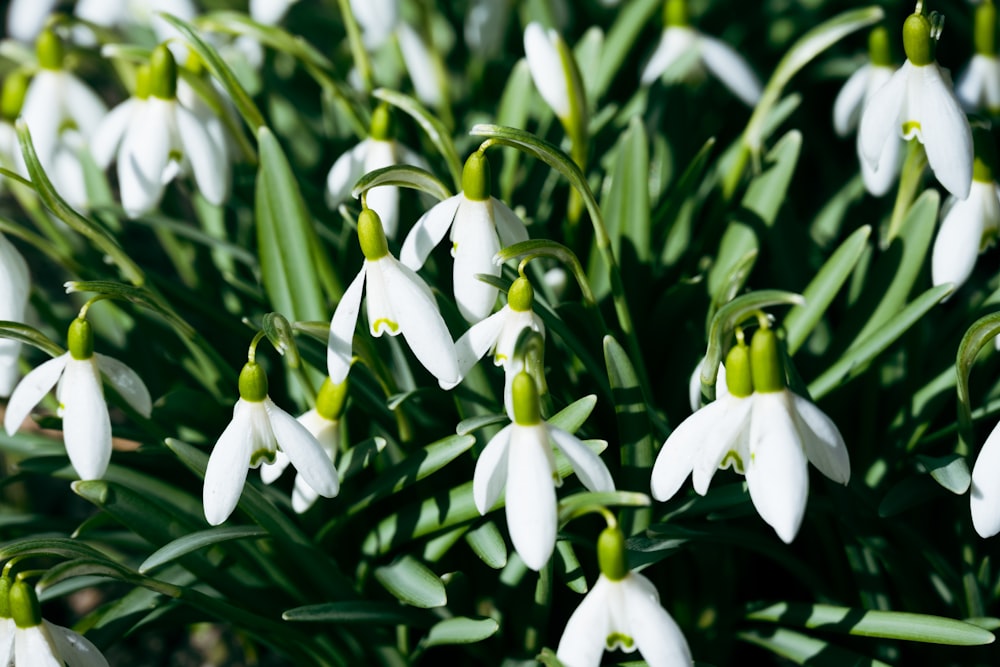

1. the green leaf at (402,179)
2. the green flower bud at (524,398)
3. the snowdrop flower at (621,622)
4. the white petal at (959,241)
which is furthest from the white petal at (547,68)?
the snowdrop flower at (621,622)

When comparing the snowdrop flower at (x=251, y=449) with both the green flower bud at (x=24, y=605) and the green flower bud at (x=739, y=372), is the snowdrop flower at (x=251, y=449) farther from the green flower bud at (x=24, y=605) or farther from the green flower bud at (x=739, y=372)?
the green flower bud at (x=739, y=372)

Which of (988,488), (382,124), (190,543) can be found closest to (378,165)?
(382,124)

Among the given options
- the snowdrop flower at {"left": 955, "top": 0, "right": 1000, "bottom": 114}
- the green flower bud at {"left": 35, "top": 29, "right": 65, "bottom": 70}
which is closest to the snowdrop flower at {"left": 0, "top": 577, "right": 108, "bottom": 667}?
the green flower bud at {"left": 35, "top": 29, "right": 65, "bottom": 70}

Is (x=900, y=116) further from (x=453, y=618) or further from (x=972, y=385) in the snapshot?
(x=453, y=618)

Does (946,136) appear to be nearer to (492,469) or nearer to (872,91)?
(872,91)

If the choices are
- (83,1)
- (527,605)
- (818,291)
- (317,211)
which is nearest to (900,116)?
(818,291)
